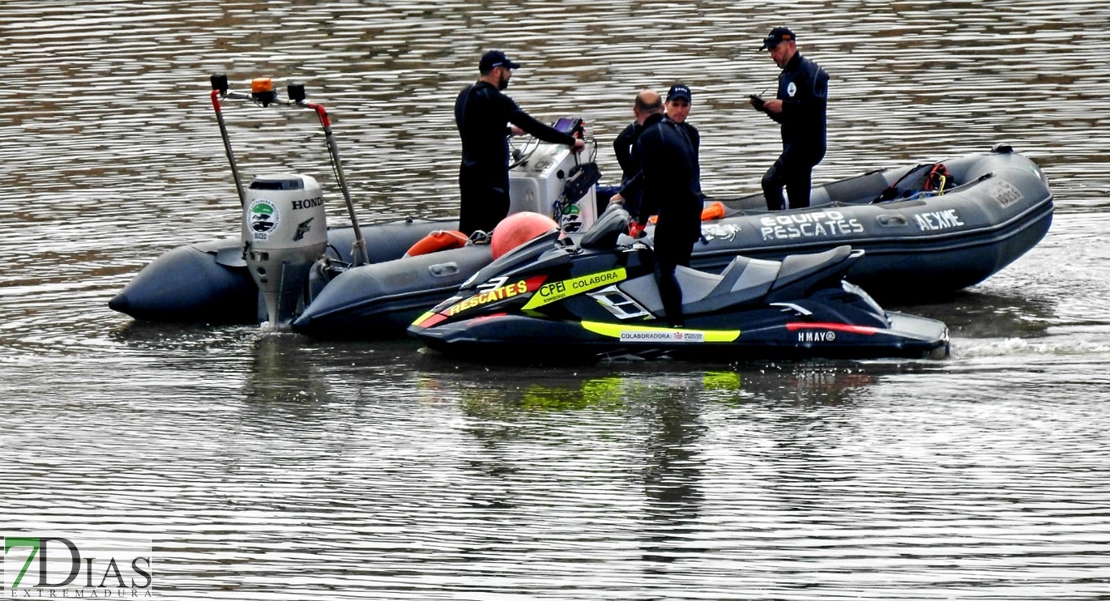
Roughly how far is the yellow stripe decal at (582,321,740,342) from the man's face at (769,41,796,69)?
7.28 ft

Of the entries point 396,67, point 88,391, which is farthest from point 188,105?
point 88,391

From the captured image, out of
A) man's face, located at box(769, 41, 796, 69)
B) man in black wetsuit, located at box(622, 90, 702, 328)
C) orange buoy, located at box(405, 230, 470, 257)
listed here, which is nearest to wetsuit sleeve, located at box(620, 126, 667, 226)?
man in black wetsuit, located at box(622, 90, 702, 328)

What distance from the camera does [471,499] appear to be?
22.1 ft

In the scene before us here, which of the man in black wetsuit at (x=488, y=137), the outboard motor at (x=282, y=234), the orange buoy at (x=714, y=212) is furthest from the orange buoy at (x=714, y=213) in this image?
the outboard motor at (x=282, y=234)

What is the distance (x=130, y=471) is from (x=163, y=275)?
2.77m

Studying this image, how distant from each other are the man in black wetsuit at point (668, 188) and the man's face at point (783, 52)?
5.35 feet

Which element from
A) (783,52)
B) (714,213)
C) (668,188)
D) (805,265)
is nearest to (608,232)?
(668,188)

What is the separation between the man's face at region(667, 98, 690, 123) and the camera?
8.66 metres

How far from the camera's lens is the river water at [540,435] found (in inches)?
237

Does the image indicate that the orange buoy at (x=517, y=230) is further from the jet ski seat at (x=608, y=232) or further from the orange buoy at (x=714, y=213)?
the orange buoy at (x=714, y=213)

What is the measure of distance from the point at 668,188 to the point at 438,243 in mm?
1636

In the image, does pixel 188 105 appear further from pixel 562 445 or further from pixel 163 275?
pixel 562 445
